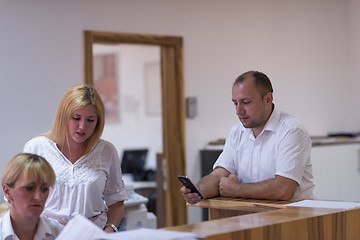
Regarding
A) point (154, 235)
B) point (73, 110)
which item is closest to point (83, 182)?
point (73, 110)

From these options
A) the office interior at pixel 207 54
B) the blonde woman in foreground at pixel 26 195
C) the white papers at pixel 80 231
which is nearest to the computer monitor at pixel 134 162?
the office interior at pixel 207 54

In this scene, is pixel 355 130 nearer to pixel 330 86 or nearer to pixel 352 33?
pixel 330 86

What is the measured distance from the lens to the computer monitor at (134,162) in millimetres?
7168

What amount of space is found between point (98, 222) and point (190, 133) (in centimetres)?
302

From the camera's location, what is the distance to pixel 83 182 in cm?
277

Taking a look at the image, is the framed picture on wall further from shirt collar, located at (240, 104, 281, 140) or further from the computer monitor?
shirt collar, located at (240, 104, 281, 140)

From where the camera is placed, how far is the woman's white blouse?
108 inches

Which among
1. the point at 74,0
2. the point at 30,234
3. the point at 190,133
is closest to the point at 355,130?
the point at 190,133

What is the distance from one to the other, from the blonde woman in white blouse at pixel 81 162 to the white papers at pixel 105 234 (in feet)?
Result: 2.74

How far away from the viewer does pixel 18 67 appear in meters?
4.69

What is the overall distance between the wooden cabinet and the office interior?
0.66m

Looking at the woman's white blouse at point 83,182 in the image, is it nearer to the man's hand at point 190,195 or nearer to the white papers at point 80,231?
the man's hand at point 190,195

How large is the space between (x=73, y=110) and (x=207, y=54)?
129 inches

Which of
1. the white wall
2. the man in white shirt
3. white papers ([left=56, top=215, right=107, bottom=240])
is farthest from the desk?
the white wall
